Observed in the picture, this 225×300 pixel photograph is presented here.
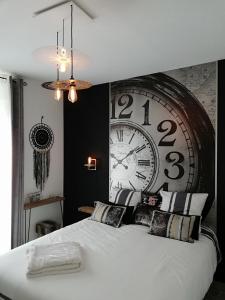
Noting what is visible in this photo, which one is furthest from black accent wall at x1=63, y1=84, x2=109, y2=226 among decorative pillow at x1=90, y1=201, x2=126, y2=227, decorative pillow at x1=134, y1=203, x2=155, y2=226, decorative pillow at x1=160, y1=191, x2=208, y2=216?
decorative pillow at x1=160, y1=191, x2=208, y2=216

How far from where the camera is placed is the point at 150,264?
6.81ft

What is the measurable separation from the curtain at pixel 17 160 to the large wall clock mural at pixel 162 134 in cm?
135

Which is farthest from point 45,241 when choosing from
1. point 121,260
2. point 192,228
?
point 192,228

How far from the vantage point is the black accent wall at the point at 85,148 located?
3.97 metres

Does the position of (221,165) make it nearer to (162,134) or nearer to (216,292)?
(162,134)

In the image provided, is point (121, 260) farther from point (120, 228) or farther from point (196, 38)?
point (196, 38)

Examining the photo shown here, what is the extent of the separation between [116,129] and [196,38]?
1.83 m

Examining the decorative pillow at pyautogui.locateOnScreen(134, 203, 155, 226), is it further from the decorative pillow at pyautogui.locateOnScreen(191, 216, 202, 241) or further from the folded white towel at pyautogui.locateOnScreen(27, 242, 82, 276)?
the folded white towel at pyautogui.locateOnScreen(27, 242, 82, 276)

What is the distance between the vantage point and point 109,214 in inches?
124

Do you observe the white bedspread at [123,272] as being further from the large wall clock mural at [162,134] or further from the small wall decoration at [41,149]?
the small wall decoration at [41,149]

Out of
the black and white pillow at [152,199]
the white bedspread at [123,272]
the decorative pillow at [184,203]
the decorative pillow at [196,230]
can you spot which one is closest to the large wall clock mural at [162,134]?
the black and white pillow at [152,199]

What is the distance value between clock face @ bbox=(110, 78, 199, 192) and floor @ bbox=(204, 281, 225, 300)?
1.15 m

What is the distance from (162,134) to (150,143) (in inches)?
8.7

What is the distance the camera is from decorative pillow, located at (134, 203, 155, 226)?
3053 millimetres
